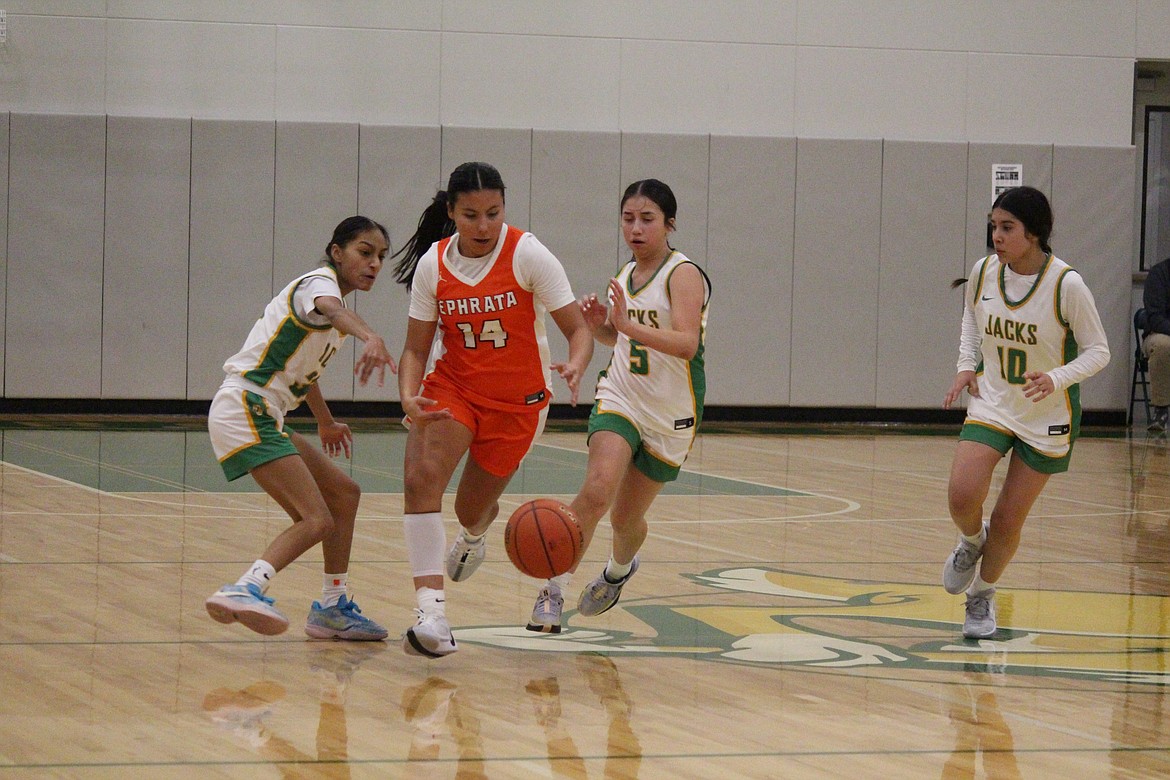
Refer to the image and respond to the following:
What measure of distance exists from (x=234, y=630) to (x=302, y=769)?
189 cm

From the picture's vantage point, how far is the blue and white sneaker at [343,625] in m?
5.21

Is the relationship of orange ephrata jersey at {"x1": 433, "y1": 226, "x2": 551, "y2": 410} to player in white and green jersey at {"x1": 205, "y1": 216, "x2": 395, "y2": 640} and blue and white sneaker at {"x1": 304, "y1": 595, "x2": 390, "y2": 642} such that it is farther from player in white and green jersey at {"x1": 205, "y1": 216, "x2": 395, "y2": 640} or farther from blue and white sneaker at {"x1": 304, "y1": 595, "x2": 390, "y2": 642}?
blue and white sneaker at {"x1": 304, "y1": 595, "x2": 390, "y2": 642}

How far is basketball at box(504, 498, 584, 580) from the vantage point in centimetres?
502

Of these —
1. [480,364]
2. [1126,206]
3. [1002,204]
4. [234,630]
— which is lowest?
[234,630]

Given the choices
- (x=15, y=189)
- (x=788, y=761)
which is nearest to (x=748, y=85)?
(x=15, y=189)

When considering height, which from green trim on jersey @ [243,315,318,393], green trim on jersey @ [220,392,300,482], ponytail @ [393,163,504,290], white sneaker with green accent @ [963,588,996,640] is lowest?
white sneaker with green accent @ [963,588,996,640]

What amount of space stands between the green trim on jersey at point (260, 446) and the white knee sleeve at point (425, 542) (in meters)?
0.49

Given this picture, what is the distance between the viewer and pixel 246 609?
4613 millimetres

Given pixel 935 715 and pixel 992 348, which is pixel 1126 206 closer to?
pixel 992 348

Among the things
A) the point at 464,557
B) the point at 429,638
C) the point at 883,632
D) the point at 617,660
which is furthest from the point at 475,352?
the point at 883,632

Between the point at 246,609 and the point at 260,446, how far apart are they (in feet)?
2.05

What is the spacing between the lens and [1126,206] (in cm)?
1644

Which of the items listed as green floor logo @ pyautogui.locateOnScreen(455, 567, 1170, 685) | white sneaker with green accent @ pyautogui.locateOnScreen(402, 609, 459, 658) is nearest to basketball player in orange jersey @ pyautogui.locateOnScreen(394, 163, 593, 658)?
white sneaker with green accent @ pyautogui.locateOnScreen(402, 609, 459, 658)

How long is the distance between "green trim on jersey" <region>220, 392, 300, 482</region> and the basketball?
0.79 metres
